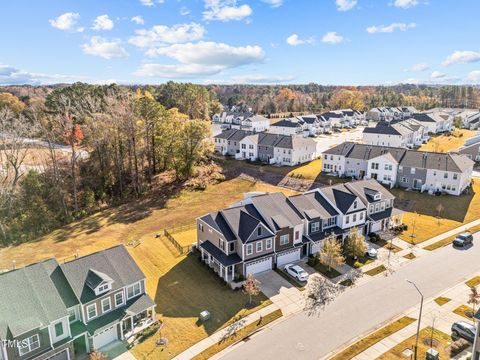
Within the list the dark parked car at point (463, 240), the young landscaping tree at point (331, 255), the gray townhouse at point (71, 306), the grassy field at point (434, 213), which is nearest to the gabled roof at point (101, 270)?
the gray townhouse at point (71, 306)

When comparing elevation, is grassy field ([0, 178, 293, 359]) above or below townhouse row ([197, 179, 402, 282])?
below

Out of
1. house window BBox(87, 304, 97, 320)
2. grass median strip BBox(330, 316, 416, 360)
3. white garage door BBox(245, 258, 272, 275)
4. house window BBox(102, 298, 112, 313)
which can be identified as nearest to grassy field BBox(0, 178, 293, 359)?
white garage door BBox(245, 258, 272, 275)

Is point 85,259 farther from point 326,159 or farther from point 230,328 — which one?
point 326,159

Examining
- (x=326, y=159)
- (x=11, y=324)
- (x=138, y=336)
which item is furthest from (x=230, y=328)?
(x=326, y=159)

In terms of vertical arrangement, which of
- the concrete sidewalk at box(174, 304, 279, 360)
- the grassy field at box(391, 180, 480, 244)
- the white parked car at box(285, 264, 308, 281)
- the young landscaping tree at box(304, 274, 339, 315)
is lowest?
the concrete sidewalk at box(174, 304, 279, 360)

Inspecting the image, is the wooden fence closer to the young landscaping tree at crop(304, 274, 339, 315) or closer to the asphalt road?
the young landscaping tree at crop(304, 274, 339, 315)

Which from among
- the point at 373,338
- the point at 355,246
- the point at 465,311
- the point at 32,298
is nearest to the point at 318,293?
the point at 373,338

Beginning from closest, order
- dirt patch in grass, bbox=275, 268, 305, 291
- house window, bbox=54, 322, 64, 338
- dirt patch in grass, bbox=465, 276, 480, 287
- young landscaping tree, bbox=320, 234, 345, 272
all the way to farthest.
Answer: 1. house window, bbox=54, 322, 64, 338
2. dirt patch in grass, bbox=465, 276, 480, 287
3. dirt patch in grass, bbox=275, 268, 305, 291
4. young landscaping tree, bbox=320, 234, 345, 272

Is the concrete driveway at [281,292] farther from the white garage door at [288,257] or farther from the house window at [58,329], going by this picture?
the house window at [58,329]
